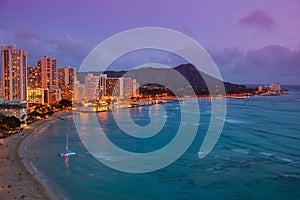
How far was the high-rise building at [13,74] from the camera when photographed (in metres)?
23.7

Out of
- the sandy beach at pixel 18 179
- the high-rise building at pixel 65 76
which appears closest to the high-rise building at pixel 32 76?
the high-rise building at pixel 65 76

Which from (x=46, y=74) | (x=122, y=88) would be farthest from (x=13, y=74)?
(x=122, y=88)

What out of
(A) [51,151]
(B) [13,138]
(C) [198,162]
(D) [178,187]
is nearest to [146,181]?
(D) [178,187]

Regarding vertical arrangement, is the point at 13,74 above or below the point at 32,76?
below

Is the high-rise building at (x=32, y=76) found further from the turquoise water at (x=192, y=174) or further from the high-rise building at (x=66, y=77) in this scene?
the turquoise water at (x=192, y=174)

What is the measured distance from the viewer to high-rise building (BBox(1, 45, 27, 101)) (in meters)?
23.7

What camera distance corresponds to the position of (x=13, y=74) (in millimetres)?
24375

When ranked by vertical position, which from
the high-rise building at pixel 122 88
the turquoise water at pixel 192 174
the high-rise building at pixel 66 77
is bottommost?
A: the turquoise water at pixel 192 174

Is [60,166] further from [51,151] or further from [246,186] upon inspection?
[246,186]

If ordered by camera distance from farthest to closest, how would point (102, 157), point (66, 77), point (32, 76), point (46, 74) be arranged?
1. point (66, 77)
2. point (32, 76)
3. point (46, 74)
4. point (102, 157)

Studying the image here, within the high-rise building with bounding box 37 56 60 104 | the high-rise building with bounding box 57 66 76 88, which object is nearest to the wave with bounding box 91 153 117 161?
the high-rise building with bounding box 37 56 60 104

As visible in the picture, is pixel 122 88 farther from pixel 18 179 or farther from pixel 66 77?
pixel 18 179

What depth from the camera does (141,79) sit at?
2382 inches

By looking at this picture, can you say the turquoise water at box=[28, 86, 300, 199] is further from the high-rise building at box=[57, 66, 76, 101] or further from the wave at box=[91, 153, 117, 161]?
the high-rise building at box=[57, 66, 76, 101]
